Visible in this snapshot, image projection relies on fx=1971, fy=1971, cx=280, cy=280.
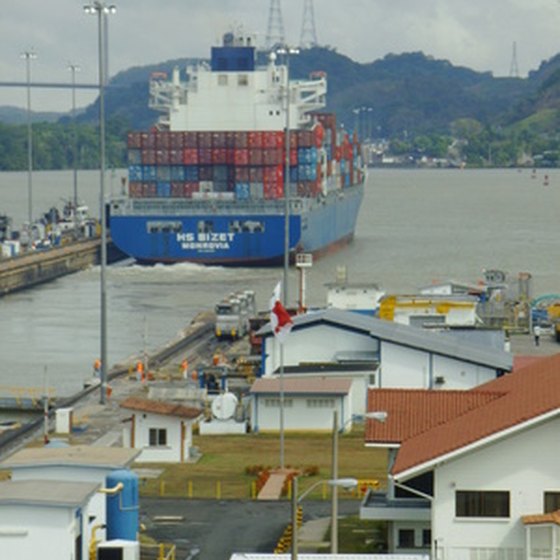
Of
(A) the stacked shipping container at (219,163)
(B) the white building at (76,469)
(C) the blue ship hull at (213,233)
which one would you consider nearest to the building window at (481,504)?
(B) the white building at (76,469)

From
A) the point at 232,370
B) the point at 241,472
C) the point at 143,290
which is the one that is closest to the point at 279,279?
the point at 143,290

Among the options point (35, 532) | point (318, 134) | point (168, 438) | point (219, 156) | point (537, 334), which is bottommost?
point (537, 334)

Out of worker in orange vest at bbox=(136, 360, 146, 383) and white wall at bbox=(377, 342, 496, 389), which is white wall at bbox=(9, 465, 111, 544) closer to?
white wall at bbox=(377, 342, 496, 389)

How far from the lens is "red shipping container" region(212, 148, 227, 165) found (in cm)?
9962

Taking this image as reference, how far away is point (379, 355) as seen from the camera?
1473 inches

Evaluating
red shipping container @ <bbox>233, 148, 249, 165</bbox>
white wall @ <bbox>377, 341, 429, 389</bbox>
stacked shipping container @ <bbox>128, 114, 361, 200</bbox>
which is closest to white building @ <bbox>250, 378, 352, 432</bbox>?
white wall @ <bbox>377, 341, 429, 389</bbox>

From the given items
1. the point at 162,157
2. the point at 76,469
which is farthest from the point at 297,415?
the point at 162,157

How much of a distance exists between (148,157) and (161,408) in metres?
70.0

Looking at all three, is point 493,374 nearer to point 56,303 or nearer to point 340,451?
point 340,451

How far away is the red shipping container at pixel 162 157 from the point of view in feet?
329

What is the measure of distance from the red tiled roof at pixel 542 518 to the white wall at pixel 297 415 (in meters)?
14.3

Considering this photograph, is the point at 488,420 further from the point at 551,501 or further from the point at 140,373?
the point at 140,373

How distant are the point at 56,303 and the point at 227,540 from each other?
53304 millimetres

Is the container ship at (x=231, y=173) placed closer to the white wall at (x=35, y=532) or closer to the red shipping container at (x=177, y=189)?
the red shipping container at (x=177, y=189)
